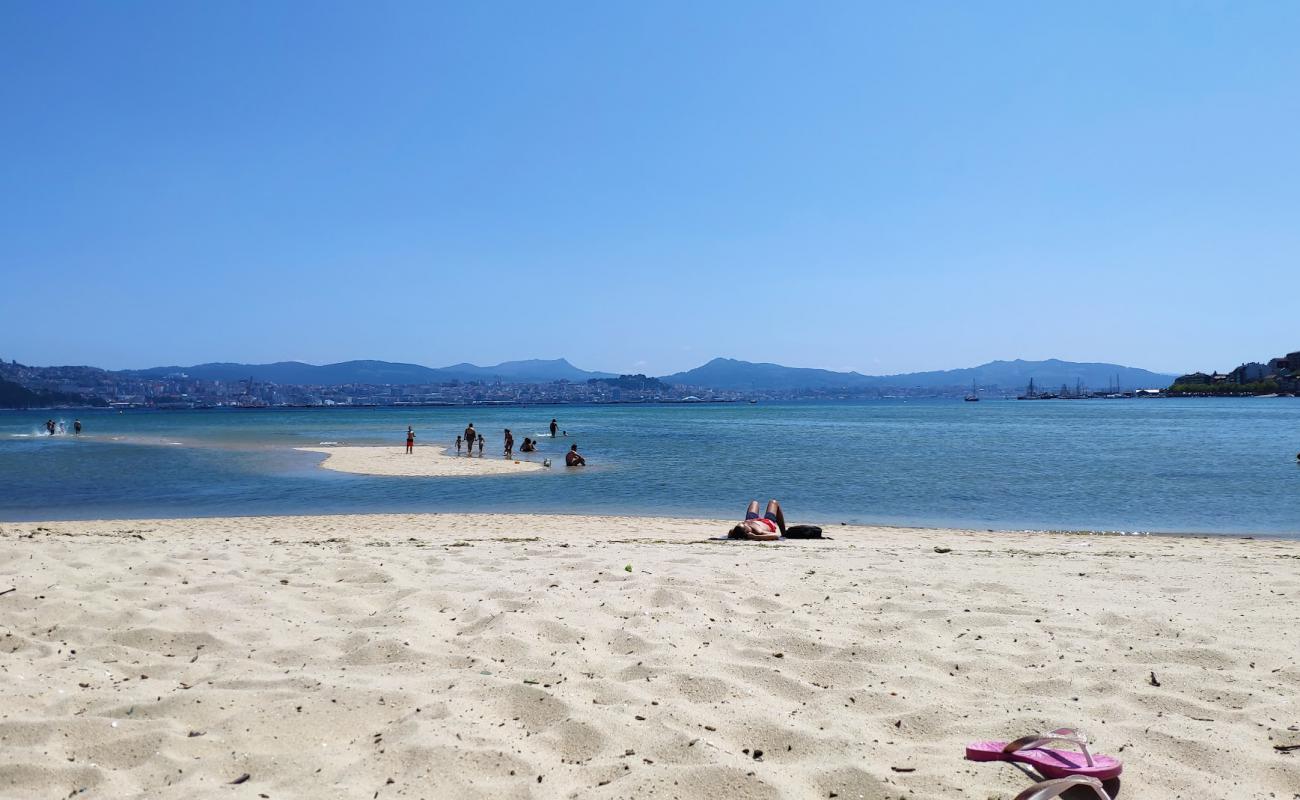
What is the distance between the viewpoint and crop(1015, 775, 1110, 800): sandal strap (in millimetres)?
3180

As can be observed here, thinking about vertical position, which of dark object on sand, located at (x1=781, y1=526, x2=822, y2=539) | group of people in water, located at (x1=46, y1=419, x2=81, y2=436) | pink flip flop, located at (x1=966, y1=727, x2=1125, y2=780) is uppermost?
pink flip flop, located at (x1=966, y1=727, x2=1125, y2=780)

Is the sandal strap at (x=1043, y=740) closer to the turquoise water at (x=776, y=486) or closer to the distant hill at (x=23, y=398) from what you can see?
the turquoise water at (x=776, y=486)

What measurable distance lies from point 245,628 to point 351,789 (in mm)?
2627

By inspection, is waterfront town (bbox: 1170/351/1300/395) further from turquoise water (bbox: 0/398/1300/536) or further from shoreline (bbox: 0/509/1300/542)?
shoreline (bbox: 0/509/1300/542)

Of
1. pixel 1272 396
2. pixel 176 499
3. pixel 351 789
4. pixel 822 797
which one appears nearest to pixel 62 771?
pixel 351 789

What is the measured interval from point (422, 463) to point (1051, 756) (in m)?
31.8

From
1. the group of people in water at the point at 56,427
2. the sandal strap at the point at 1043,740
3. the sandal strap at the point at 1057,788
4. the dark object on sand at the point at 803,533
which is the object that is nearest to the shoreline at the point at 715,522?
the dark object on sand at the point at 803,533

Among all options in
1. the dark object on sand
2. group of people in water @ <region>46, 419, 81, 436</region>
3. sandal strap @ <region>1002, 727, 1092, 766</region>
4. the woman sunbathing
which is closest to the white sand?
the woman sunbathing

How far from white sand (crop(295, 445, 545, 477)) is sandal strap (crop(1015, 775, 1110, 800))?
1037 inches

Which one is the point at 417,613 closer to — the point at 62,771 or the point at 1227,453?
the point at 62,771

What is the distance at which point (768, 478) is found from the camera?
2644 cm

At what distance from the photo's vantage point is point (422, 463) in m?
33.2

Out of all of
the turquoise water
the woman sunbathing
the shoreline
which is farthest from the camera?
the turquoise water

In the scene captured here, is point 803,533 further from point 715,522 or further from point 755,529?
point 715,522
